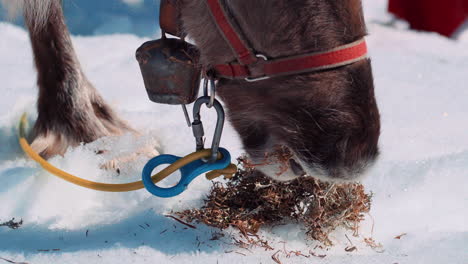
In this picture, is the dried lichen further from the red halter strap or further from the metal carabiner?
the red halter strap

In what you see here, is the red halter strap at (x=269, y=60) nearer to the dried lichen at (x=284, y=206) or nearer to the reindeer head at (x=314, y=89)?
the reindeer head at (x=314, y=89)

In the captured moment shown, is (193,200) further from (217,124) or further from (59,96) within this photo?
(59,96)

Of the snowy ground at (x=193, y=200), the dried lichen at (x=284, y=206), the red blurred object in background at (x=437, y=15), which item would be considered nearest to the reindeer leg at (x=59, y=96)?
the snowy ground at (x=193, y=200)

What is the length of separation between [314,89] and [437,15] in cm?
305

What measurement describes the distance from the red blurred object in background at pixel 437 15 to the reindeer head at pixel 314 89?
285cm

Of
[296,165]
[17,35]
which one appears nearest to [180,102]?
[296,165]

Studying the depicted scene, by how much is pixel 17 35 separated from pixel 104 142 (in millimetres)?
2238

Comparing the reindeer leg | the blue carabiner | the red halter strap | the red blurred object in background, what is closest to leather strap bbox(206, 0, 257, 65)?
the red halter strap

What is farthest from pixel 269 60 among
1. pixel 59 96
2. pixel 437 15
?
pixel 437 15

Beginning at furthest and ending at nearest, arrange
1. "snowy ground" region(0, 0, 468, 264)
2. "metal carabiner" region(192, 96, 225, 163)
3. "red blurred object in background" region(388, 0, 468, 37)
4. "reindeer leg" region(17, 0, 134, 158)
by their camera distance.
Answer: "red blurred object in background" region(388, 0, 468, 37)
"reindeer leg" region(17, 0, 134, 158)
"snowy ground" region(0, 0, 468, 264)
"metal carabiner" region(192, 96, 225, 163)

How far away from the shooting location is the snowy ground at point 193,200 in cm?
140

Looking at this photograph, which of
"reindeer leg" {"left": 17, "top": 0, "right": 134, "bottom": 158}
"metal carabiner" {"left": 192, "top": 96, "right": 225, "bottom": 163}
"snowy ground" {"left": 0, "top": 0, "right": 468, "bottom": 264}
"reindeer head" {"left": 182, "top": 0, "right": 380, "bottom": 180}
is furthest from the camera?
"reindeer leg" {"left": 17, "top": 0, "right": 134, "bottom": 158}

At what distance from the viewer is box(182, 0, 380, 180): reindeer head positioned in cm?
113

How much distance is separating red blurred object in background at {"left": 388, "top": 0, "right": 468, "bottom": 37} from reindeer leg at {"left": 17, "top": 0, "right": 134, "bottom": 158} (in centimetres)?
256
